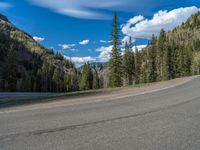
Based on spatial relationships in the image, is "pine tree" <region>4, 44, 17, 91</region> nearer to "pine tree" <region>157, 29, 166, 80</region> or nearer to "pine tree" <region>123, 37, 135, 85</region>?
"pine tree" <region>123, 37, 135, 85</region>

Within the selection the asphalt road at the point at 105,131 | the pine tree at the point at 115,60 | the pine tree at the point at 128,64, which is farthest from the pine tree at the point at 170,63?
the asphalt road at the point at 105,131

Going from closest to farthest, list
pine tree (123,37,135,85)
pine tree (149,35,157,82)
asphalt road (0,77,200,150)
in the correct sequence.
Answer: asphalt road (0,77,200,150) → pine tree (123,37,135,85) → pine tree (149,35,157,82)

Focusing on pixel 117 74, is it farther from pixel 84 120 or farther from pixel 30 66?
pixel 30 66

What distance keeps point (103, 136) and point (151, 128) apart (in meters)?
1.39

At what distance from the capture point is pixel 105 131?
7.03m

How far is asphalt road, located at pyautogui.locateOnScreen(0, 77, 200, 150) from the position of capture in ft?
19.3

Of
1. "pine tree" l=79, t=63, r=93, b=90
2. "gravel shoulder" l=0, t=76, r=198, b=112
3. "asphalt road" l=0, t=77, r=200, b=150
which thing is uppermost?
"pine tree" l=79, t=63, r=93, b=90

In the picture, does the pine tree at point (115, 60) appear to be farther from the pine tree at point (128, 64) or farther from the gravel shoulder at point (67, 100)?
the gravel shoulder at point (67, 100)

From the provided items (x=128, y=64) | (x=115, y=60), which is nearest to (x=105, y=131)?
(x=115, y=60)

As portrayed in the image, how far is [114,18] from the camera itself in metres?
56.7

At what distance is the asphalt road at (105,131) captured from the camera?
5886 mm

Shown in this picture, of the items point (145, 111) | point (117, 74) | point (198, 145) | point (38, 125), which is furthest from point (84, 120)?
point (117, 74)

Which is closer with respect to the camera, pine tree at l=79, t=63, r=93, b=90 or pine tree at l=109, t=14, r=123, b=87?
pine tree at l=109, t=14, r=123, b=87

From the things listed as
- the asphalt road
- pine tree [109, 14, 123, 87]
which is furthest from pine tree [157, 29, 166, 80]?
the asphalt road
